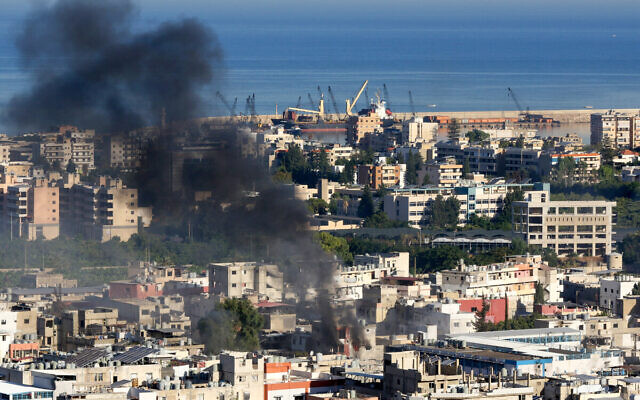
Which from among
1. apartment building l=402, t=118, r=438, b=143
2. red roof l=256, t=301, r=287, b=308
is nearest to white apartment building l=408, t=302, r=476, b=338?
red roof l=256, t=301, r=287, b=308

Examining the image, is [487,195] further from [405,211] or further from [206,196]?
[206,196]

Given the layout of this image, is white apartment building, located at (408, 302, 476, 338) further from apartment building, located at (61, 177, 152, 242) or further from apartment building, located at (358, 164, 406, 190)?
apartment building, located at (358, 164, 406, 190)

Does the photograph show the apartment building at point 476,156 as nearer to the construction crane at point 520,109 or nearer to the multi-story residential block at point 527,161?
the multi-story residential block at point 527,161

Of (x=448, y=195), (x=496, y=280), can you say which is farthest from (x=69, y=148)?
(x=496, y=280)

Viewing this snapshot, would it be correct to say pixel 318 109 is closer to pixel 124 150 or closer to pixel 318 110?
pixel 318 110

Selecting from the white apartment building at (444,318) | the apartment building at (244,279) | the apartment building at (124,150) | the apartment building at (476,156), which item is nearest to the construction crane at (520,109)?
the apartment building at (476,156)
